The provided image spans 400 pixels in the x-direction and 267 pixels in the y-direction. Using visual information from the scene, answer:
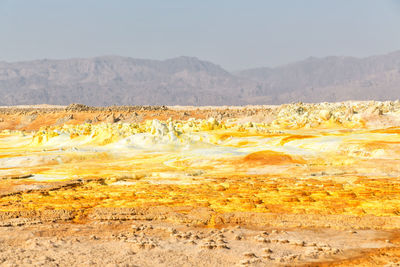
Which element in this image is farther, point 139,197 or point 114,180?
point 114,180

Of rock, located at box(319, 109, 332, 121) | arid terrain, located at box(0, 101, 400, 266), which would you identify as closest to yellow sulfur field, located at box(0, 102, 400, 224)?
arid terrain, located at box(0, 101, 400, 266)

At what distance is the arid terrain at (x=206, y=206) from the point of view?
549 inches

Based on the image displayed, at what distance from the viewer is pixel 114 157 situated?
44938 millimetres

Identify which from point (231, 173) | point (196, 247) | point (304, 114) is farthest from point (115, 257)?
point (304, 114)

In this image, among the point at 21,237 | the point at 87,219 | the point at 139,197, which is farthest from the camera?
the point at 139,197

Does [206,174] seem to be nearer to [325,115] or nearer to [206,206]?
[206,206]

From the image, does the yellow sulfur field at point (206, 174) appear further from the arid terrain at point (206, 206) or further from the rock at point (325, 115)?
the rock at point (325, 115)

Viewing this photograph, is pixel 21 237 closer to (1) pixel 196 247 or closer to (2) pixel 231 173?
(1) pixel 196 247

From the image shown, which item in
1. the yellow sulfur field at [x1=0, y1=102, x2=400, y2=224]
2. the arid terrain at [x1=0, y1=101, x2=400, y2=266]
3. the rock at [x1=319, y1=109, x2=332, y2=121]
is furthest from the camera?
A: the rock at [x1=319, y1=109, x2=332, y2=121]

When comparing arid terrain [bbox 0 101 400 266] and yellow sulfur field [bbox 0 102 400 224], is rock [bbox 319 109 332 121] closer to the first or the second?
yellow sulfur field [bbox 0 102 400 224]

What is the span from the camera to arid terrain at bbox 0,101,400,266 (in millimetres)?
13945

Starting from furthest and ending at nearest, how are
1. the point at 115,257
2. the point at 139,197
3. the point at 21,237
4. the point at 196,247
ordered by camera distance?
1. the point at 139,197
2. the point at 21,237
3. the point at 196,247
4. the point at 115,257

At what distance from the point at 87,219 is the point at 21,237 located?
3367 millimetres

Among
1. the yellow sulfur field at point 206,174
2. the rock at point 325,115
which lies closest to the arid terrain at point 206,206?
the yellow sulfur field at point 206,174
